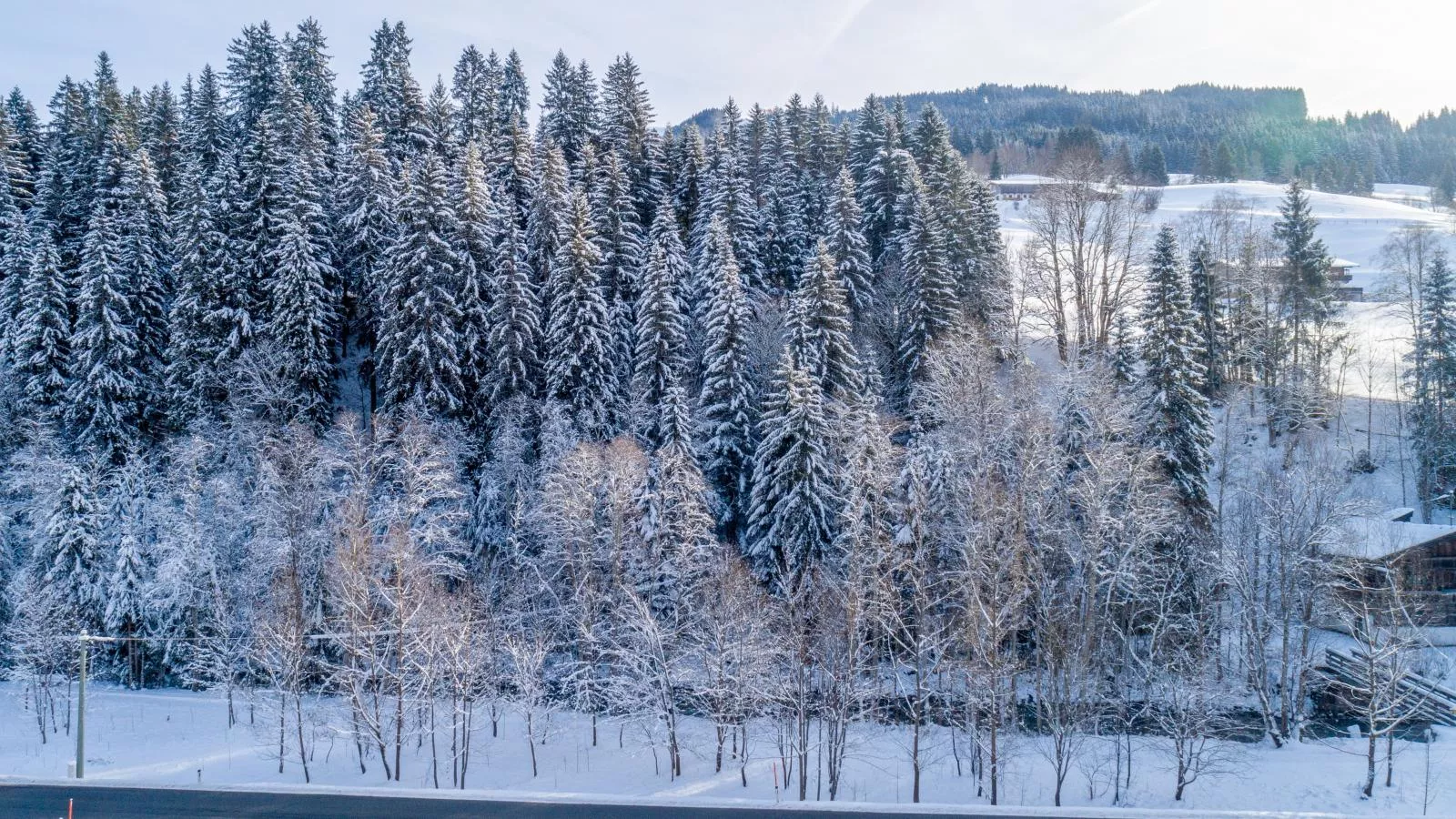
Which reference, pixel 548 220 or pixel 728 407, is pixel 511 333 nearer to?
pixel 548 220

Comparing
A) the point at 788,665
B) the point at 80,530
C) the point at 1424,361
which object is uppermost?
the point at 1424,361

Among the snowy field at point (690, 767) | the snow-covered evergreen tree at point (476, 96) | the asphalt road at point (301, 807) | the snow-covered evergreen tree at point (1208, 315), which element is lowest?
the snowy field at point (690, 767)

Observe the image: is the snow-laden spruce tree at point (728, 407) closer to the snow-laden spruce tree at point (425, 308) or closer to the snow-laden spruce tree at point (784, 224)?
the snow-laden spruce tree at point (784, 224)

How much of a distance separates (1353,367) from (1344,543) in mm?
30762

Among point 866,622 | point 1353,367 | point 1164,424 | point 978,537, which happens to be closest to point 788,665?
point 866,622

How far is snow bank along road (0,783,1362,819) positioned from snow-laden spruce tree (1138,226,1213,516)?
571 inches

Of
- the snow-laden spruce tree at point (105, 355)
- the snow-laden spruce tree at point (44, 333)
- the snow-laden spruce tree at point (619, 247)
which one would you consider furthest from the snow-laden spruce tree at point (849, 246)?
the snow-laden spruce tree at point (44, 333)

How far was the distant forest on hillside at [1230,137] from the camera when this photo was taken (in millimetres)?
122000

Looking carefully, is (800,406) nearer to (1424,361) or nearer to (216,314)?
(216,314)

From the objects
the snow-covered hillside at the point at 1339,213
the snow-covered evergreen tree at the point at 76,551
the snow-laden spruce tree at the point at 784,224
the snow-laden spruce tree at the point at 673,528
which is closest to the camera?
the snow-laden spruce tree at the point at 673,528

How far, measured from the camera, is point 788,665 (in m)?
28.9

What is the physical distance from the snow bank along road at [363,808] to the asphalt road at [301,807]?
0.9 inches

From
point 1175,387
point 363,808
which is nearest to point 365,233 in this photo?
point 363,808

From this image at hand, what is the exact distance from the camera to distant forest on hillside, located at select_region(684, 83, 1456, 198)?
122000mm
